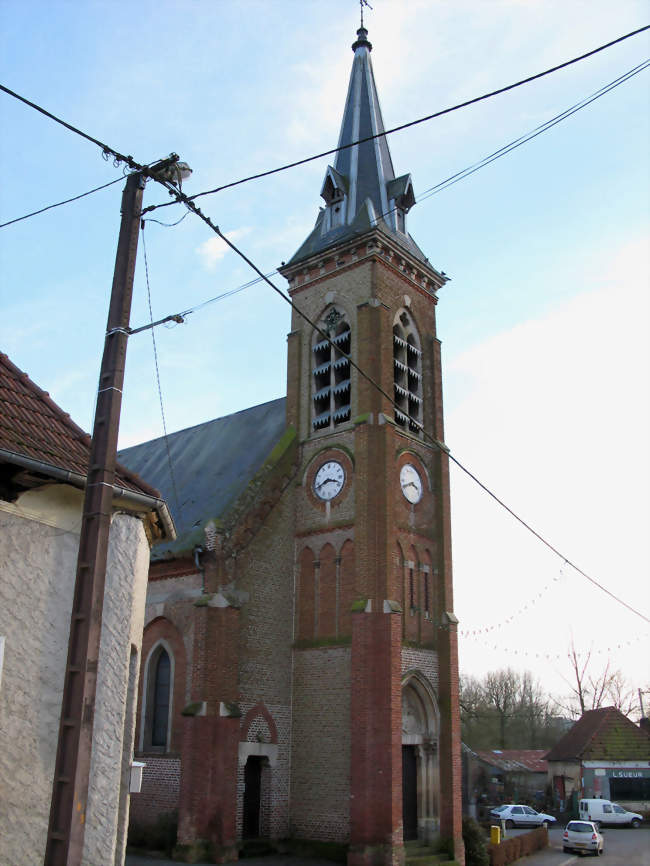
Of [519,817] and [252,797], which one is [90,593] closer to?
[252,797]

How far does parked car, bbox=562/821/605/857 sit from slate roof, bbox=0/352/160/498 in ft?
77.4

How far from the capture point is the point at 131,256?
26.8ft

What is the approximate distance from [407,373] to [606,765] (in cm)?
2773

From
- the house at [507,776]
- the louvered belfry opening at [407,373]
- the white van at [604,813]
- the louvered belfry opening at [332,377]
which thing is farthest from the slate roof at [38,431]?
the house at [507,776]

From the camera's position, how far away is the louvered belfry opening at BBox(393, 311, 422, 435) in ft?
81.1

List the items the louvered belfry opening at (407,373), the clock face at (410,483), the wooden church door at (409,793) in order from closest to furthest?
the wooden church door at (409,793) → the clock face at (410,483) → the louvered belfry opening at (407,373)

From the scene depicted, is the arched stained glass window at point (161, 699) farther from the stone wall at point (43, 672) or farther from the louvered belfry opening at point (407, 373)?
the stone wall at point (43, 672)

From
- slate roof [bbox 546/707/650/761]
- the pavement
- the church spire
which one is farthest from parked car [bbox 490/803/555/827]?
the church spire

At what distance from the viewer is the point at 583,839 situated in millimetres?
26828

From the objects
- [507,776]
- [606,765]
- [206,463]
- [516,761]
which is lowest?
[507,776]

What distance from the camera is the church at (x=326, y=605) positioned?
19.8 meters

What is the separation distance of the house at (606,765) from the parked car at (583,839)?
14707mm

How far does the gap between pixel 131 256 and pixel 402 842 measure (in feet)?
54.7

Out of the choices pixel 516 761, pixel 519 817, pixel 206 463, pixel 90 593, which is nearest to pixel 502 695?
pixel 516 761
